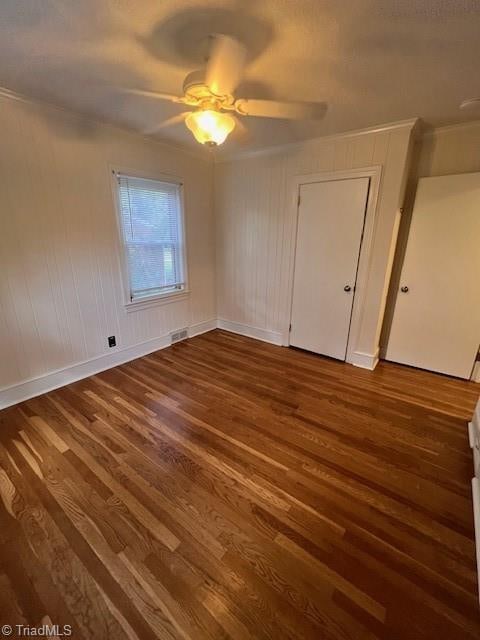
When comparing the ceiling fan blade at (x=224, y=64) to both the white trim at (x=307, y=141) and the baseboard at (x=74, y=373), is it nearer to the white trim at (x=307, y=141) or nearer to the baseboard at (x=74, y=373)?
the white trim at (x=307, y=141)

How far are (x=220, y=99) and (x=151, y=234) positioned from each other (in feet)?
6.14

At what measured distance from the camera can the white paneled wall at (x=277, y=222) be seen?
2529 mm

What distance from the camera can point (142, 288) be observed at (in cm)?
312

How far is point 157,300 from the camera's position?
3.31 meters

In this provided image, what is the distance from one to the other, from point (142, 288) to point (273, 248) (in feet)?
5.41

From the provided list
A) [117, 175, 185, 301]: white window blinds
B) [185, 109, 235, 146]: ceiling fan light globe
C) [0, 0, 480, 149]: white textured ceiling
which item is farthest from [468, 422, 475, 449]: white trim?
[117, 175, 185, 301]: white window blinds

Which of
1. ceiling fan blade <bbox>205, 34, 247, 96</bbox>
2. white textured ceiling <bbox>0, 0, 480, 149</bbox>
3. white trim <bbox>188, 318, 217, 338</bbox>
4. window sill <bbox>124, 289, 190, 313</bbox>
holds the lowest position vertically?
white trim <bbox>188, 318, 217, 338</bbox>

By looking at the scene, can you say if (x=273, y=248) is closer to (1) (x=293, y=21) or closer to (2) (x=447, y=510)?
(1) (x=293, y=21)

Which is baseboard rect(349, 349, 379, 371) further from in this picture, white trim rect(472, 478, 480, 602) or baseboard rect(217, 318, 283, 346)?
white trim rect(472, 478, 480, 602)

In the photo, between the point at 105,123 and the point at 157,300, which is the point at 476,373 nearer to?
the point at 157,300

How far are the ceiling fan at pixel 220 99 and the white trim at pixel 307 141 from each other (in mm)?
1171

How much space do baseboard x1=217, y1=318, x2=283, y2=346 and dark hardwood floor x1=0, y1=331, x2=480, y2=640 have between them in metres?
1.20

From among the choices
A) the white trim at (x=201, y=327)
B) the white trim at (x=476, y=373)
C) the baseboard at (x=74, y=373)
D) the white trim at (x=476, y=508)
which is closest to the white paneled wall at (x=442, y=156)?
the white trim at (x=476, y=373)

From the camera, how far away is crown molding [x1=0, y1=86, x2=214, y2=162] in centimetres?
198
